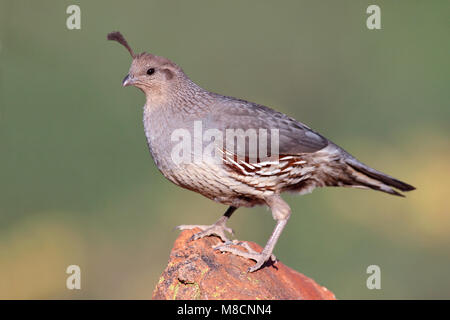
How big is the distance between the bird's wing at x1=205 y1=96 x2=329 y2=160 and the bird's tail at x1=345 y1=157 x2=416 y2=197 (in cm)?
31

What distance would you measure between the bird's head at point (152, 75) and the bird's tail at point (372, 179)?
136 centimetres

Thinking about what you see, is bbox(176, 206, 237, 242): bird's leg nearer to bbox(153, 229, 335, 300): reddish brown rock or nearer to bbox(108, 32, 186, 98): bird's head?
bbox(153, 229, 335, 300): reddish brown rock

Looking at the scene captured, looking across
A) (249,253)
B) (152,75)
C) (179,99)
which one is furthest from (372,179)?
(152,75)

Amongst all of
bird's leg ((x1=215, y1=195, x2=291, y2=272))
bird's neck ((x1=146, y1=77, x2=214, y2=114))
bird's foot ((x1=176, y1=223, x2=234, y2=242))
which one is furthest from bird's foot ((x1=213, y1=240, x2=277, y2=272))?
bird's neck ((x1=146, y1=77, x2=214, y2=114))

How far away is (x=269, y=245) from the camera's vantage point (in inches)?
178

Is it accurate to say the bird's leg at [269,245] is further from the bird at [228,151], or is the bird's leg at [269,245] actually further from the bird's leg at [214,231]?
the bird's leg at [214,231]

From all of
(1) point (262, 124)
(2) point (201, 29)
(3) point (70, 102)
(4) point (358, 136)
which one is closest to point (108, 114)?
(3) point (70, 102)

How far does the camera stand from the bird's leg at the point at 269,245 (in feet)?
14.6

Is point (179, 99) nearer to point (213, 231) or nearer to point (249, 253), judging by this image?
point (213, 231)

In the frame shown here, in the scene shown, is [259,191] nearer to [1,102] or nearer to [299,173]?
[299,173]

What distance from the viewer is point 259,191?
455 cm

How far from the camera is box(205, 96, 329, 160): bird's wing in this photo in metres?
4.51

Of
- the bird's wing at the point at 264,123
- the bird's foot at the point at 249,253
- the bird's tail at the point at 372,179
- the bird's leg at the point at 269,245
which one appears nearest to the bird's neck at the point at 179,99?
the bird's wing at the point at 264,123

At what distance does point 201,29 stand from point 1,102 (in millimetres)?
2730
